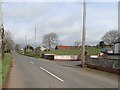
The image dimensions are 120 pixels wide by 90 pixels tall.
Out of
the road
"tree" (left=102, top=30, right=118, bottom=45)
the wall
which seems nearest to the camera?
the road

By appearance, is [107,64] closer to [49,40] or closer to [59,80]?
[59,80]

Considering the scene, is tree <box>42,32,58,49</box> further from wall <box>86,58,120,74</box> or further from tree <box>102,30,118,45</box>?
wall <box>86,58,120,74</box>

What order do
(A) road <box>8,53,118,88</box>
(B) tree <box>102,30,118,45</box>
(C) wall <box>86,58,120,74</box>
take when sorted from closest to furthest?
(A) road <box>8,53,118,88</box>
(C) wall <box>86,58,120,74</box>
(B) tree <box>102,30,118,45</box>

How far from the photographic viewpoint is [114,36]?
104 m

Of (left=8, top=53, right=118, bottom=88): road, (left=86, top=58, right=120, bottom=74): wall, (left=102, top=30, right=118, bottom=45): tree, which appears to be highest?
(left=102, top=30, right=118, bottom=45): tree

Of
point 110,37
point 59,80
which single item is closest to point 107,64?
point 59,80

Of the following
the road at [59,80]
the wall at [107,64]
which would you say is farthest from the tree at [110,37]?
the road at [59,80]

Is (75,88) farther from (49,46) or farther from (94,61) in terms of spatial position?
(49,46)

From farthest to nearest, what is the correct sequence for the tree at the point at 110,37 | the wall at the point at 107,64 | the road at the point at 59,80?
the tree at the point at 110,37, the wall at the point at 107,64, the road at the point at 59,80

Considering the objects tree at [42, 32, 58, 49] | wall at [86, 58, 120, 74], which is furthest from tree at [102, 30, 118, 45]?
wall at [86, 58, 120, 74]

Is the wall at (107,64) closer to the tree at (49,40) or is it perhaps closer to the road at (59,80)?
the road at (59,80)

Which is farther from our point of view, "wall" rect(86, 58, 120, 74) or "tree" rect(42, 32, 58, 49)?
"tree" rect(42, 32, 58, 49)

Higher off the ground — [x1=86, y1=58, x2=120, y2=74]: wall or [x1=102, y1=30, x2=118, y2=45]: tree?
[x1=102, y1=30, x2=118, y2=45]: tree

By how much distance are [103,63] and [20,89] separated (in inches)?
561
